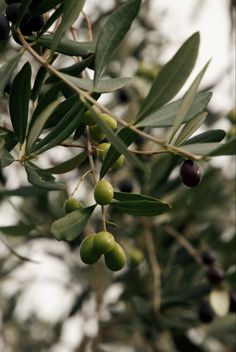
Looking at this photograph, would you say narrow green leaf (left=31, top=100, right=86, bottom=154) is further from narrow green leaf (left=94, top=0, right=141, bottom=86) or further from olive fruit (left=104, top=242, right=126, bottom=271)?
olive fruit (left=104, top=242, right=126, bottom=271)

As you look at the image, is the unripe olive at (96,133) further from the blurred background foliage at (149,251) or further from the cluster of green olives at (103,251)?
the blurred background foliage at (149,251)

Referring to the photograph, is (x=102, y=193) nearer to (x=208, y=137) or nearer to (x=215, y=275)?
(x=208, y=137)

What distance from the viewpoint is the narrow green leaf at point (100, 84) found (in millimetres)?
1271

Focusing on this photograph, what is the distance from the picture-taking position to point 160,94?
120 centimetres

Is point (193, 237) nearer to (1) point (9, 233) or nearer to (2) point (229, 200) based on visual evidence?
(2) point (229, 200)

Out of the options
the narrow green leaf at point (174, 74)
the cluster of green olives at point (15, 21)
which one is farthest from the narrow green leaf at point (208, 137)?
the cluster of green olives at point (15, 21)

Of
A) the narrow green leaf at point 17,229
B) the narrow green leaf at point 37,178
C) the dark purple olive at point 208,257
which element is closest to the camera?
the narrow green leaf at point 37,178

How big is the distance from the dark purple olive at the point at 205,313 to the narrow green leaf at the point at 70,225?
1.59 m

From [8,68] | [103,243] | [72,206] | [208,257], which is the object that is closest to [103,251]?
[103,243]

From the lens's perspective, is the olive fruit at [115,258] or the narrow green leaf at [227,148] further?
the olive fruit at [115,258]

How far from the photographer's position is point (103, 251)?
131 centimetres

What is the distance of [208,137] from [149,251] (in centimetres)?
181

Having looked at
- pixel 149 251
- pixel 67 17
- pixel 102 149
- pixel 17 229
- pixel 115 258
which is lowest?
pixel 149 251

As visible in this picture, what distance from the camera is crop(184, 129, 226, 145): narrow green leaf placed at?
1.31 m
